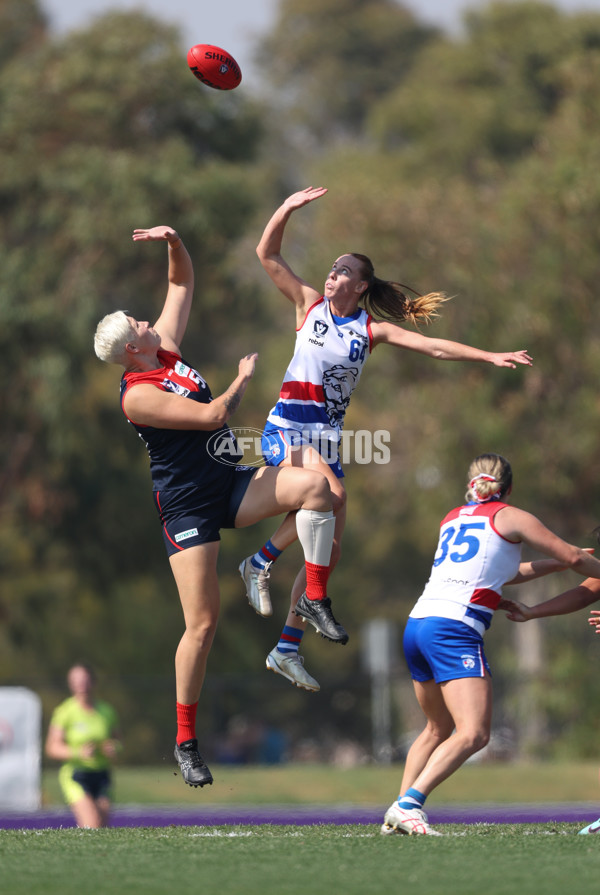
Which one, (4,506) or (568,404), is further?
(4,506)

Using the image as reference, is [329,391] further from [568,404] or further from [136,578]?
[136,578]

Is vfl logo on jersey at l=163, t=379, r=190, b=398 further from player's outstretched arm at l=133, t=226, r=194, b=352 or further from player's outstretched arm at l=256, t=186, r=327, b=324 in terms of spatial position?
player's outstretched arm at l=256, t=186, r=327, b=324

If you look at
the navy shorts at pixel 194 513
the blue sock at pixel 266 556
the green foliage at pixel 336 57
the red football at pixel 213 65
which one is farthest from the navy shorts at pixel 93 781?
the green foliage at pixel 336 57

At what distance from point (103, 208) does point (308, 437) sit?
716 inches

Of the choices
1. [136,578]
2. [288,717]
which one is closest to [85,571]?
[136,578]

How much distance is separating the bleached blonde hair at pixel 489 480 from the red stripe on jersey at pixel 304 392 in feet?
3.77

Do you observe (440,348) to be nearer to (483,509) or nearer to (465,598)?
(483,509)

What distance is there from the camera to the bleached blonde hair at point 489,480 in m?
7.07

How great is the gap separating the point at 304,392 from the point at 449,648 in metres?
1.85

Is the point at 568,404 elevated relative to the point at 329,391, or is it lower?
elevated

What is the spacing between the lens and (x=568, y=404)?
2230cm

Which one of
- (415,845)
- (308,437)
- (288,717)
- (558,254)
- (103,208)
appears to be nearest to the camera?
(415,845)

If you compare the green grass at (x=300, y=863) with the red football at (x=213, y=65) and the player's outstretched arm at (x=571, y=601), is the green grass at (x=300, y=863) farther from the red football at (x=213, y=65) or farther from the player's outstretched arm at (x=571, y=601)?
the red football at (x=213, y=65)

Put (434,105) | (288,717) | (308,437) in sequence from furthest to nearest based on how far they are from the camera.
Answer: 1. (434,105)
2. (288,717)
3. (308,437)
